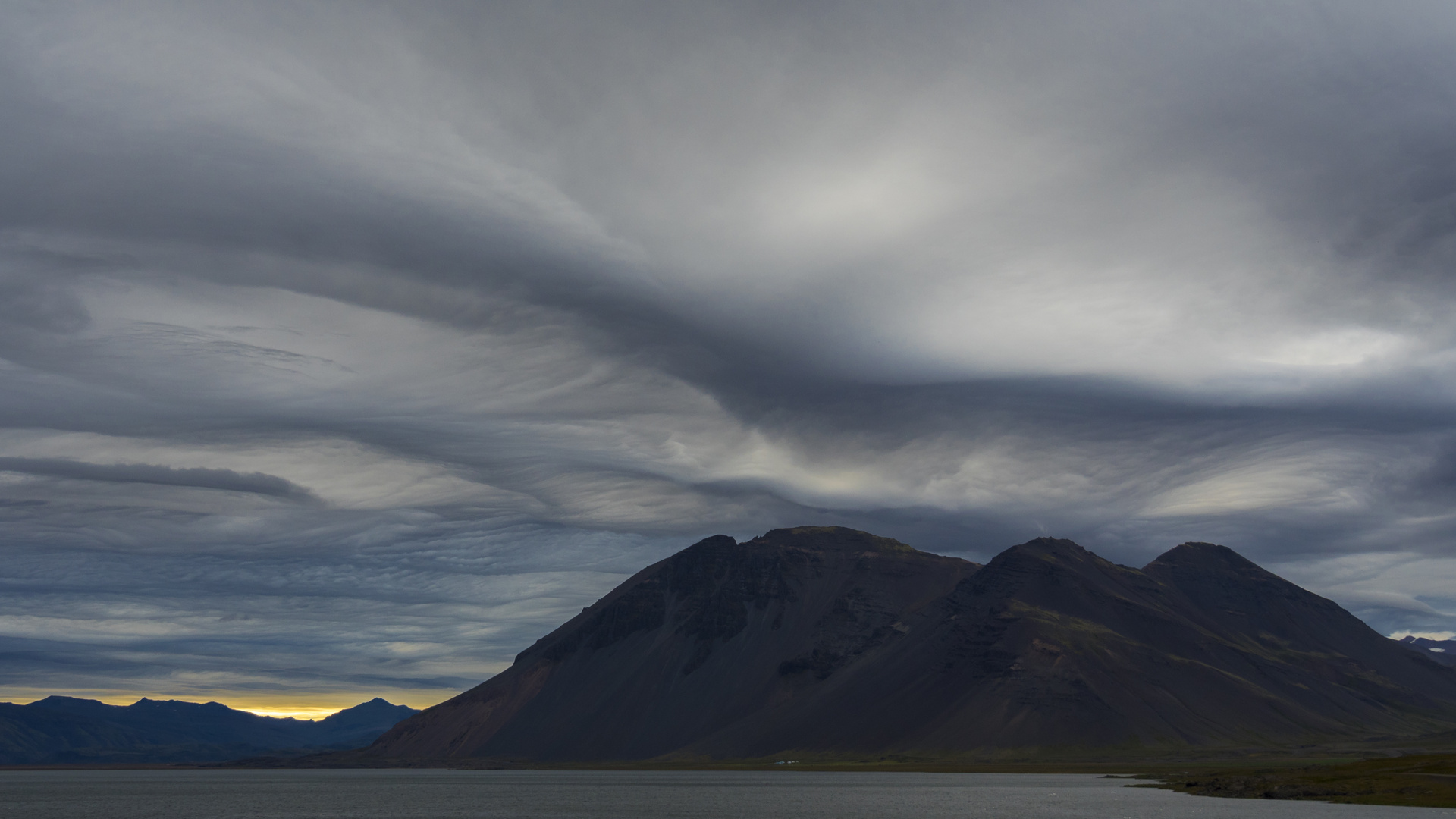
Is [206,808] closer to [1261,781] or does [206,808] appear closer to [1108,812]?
[1108,812]

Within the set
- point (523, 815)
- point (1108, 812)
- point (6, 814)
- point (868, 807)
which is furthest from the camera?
point (6, 814)

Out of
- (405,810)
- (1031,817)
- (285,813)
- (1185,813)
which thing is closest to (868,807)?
(1031,817)

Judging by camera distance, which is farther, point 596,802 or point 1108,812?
point 596,802

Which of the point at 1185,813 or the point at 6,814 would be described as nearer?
the point at 1185,813

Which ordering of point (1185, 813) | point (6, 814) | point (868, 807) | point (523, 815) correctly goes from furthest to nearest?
point (6, 814), point (868, 807), point (523, 815), point (1185, 813)

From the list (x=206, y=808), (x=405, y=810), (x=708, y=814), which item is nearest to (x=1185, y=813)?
(x=708, y=814)

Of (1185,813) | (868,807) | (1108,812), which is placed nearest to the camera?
(1185,813)

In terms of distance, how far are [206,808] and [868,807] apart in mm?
125849

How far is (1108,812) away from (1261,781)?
65.4 meters

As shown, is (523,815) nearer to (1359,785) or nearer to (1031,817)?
(1031,817)

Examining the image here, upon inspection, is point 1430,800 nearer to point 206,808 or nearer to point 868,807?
point 868,807

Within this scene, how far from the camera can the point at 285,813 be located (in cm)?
16988

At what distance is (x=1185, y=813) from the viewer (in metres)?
135

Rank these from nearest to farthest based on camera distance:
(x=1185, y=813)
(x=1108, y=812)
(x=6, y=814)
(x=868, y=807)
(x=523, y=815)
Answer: (x=1185, y=813)
(x=1108, y=812)
(x=523, y=815)
(x=868, y=807)
(x=6, y=814)
